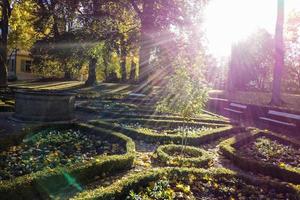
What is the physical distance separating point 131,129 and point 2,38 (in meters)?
19.0

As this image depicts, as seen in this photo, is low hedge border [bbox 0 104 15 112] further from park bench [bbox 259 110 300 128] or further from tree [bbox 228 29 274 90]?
tree [bbox 228 29 274 90]

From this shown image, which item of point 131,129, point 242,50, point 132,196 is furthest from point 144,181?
point 242,50

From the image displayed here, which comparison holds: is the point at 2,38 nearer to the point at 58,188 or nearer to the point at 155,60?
the point at 155,60

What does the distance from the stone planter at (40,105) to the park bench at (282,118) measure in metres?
8.82

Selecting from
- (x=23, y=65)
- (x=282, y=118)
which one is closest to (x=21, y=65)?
(x=23, y=65)

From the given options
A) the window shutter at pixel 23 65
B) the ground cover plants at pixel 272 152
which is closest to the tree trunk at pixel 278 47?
the ground cover plants at pixel 272 152

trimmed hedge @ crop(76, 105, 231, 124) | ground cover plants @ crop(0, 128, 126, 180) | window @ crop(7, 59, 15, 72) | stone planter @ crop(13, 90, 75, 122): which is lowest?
ground cover plants @ crop(0, 128, 126, 180)

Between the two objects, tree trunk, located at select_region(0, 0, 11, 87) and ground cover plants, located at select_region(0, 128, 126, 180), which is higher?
tree trunk, located at select_region(0, 0, 11, 87)

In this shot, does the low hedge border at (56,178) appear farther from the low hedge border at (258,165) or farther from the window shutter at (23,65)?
the window shutter at (23,65)

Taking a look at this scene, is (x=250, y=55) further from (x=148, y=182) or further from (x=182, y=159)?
(x=148, y=182)

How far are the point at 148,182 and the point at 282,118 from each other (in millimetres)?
10049

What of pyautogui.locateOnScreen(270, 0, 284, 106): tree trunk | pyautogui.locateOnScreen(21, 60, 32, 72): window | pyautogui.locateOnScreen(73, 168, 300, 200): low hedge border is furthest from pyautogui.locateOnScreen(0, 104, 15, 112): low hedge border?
pyautogui.locateOnScreen(21, 60, 32, 72): window

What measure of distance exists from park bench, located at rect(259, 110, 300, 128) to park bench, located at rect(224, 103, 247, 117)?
179cm

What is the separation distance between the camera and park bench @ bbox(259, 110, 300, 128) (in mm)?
13242
